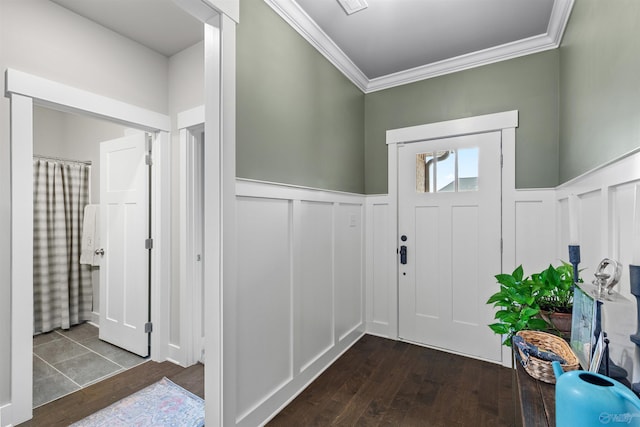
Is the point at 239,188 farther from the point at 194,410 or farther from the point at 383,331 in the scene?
the point at 383,331

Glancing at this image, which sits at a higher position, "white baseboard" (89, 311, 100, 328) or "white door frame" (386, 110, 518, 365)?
"white door frame" (386, 110, 518, 365)

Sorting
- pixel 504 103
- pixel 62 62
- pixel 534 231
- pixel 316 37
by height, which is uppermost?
pixel 316 37

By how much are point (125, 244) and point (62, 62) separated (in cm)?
152

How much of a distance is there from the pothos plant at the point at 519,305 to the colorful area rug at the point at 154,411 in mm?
1834

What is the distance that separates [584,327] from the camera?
2.93 feet

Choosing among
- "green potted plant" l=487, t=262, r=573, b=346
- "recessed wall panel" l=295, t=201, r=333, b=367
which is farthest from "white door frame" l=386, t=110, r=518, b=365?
"green potted plant" l=487, t=262, r=573, b=346

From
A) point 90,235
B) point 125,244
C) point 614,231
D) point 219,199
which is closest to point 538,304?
point 614,231

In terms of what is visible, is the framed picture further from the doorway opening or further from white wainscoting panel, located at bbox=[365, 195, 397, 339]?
the doorway opening

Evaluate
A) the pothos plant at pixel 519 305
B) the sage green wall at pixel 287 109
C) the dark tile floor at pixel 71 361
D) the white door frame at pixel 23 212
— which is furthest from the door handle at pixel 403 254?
the white door frame at pixel 23 212

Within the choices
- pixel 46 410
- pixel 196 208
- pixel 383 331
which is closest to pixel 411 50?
pixel 196 208

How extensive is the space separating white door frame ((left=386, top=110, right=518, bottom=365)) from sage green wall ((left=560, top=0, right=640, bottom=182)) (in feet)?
1.34

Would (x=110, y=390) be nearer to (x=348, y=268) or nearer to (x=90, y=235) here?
(x=90, y=235)

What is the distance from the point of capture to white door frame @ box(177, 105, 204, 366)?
2527 millimetres

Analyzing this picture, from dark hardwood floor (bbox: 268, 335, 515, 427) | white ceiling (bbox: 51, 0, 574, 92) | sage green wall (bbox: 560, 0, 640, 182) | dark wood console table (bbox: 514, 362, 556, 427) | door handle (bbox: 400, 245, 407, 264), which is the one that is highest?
white ceiling (bbox: 51, 0, 574, 92)
